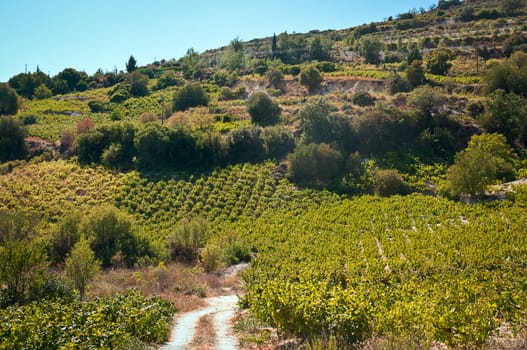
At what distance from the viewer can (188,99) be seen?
223 ft

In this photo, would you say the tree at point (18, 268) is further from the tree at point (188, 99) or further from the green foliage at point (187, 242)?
the tree at point (188, 99)

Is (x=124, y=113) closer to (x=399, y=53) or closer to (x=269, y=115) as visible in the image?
(x=269, y=115)

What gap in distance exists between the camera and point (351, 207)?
37312 mm

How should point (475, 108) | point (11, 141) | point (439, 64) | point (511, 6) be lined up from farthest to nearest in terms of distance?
point (511, 6), point (439, 64), point (11, 141), point (475, 108)

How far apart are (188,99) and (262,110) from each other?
60.3 feet

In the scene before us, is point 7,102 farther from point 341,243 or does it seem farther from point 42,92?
point 341,243

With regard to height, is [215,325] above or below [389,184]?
above

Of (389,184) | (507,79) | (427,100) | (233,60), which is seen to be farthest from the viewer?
(233,60)

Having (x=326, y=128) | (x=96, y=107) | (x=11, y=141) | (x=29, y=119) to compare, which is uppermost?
(x=96, y=107)

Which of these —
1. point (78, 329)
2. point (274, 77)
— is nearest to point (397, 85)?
point (274, 77)

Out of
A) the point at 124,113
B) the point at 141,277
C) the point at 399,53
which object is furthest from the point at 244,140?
the point at 399,53

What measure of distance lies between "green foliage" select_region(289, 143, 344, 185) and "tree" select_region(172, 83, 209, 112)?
28985 millimetres

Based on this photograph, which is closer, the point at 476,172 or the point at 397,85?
the point at 476,172

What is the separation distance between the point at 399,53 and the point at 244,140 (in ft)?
175
